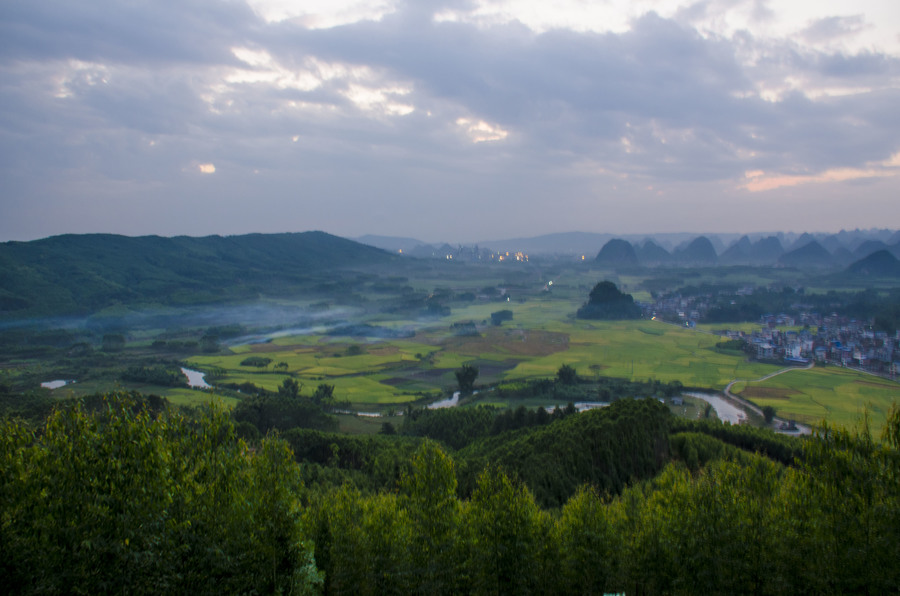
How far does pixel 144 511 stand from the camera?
13508mm

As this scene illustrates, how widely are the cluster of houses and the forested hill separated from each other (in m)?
127

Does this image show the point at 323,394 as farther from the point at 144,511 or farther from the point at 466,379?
the point at 144,511

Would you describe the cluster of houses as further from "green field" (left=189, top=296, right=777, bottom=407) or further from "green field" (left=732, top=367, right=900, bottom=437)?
"green field" (left=189, top=296, right=777, bottom=407)

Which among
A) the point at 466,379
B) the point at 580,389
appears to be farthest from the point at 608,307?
the point at 466,379

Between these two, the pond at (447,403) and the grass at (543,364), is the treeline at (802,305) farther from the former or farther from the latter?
the pond at (447,403)

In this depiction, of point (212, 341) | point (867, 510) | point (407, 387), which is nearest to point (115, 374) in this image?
point (212, 341)

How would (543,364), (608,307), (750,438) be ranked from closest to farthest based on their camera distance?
(750,438) < (543,364) < (608,307)

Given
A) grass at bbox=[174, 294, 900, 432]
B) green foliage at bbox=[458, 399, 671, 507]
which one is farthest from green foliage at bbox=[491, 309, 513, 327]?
green foliage at bbox=[458, 399, 671, 507]

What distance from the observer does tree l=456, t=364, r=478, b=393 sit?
69.4 meters

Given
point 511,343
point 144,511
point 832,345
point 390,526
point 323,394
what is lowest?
point 832,345

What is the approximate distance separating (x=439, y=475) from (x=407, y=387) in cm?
5249

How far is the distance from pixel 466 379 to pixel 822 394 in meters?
39.7

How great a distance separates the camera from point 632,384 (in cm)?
6762

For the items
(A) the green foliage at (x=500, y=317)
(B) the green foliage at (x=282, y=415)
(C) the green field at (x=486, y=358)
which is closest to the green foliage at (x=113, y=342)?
(C) the green field at (x=486, y=358)
